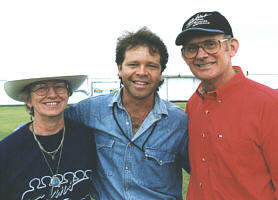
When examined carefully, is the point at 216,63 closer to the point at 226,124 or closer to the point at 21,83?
the point at 226,124

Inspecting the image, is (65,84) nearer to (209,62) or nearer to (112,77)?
(209,62)

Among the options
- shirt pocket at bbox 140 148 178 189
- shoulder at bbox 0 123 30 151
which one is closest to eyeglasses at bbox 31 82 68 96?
shoulder at bbox 0 123 30 151

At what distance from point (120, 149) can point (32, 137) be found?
945mm

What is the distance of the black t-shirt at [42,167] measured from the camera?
204cm

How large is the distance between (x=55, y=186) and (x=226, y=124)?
1.77 metres

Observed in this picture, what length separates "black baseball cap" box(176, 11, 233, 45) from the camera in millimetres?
2029

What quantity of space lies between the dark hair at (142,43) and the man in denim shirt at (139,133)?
0.01 meters

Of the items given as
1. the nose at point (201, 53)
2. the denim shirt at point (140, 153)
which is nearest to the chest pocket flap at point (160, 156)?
the denim shirt at point (140, 153)

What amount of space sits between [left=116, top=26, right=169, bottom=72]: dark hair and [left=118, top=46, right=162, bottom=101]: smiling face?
0.29 ft

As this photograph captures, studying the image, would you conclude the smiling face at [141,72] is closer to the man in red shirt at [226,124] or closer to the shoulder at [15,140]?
the man in red shirt at [226,124]

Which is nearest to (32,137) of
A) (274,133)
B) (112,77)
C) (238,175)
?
(238,175)

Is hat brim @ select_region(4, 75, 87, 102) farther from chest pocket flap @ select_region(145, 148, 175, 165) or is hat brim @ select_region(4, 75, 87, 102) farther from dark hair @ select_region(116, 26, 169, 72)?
chest pocket flap @ select_region(145, 148, 175, 165)

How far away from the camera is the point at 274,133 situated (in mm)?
1691

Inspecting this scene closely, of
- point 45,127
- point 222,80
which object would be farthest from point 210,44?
point 45,127
